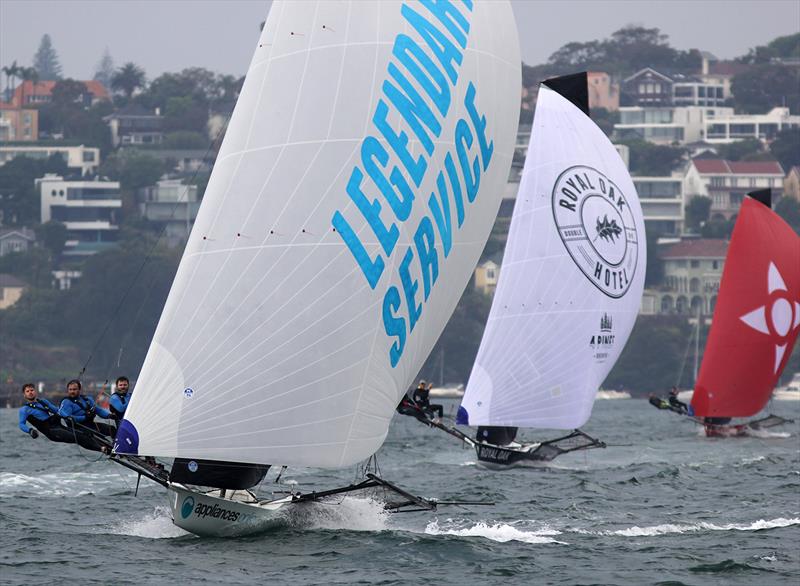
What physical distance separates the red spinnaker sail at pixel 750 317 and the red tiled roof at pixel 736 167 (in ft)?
380

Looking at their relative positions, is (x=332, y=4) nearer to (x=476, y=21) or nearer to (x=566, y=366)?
(x=476, y=21)

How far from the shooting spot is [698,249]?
130m

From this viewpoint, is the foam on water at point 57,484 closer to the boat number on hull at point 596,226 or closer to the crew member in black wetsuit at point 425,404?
the crew member in black wetsuit at point 425,404

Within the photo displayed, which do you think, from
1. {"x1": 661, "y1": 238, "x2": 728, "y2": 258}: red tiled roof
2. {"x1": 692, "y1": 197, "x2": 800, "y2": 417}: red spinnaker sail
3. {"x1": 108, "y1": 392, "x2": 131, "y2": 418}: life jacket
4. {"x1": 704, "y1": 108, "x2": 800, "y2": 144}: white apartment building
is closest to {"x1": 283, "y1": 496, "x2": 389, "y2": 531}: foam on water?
{"x1": 108, "y1": 392, "x2": 131, "y2": 418}: life jacket

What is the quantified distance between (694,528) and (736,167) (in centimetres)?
13552

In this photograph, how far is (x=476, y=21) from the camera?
17047mm

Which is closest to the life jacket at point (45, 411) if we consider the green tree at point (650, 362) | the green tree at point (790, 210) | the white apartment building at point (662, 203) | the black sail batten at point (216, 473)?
the black sail batten at point (216, 473)

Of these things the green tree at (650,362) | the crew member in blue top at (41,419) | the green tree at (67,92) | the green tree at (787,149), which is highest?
the green tree at (67,92)

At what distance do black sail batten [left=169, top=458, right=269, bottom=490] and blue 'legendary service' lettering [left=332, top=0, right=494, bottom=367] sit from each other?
1.77 metres

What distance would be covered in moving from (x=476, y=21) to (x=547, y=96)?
441 inches

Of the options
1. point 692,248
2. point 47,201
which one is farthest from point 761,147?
point 47,201

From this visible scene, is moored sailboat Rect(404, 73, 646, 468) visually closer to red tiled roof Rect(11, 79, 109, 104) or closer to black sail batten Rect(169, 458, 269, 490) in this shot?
black sail batten Rect(169, 458, 269, 490)

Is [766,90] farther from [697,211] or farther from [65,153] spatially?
[65,153]

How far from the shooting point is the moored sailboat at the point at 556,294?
2648 centimetres
